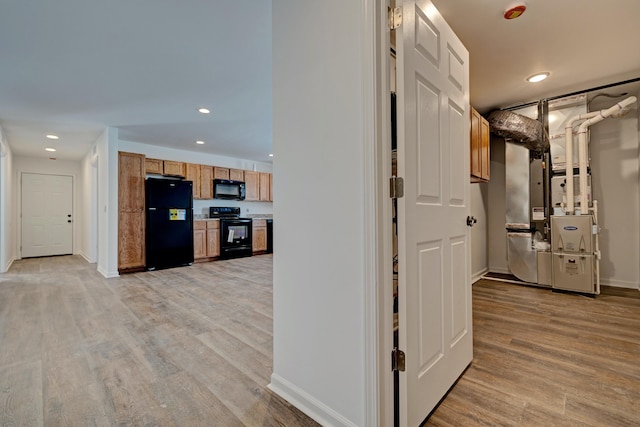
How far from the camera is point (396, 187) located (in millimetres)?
1151

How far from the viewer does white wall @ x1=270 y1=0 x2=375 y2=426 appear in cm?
114

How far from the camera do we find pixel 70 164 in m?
6.85

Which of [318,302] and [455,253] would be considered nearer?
[318,302]

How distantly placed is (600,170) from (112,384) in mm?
5554

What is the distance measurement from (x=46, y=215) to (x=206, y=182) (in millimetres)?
4118

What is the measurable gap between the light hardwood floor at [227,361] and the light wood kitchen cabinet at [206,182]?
9.49 ft

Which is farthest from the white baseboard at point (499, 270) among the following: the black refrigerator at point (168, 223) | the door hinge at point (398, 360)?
the black refrigerator at point (168, 223)

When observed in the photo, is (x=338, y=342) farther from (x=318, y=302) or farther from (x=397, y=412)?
(x=397, y=412)

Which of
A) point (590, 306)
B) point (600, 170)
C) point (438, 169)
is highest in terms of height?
point (600, 170)

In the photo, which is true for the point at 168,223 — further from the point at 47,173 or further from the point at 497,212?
the point at 497,212

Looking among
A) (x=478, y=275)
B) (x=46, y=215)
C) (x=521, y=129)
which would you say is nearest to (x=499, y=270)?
(x=478, y=275)

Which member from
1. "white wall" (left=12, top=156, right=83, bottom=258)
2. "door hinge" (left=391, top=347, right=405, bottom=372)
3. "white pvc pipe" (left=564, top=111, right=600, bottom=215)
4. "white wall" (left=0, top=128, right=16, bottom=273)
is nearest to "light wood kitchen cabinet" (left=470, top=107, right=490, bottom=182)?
"white pvc pipe" (left=564, top=111, right=600, bottom=215)

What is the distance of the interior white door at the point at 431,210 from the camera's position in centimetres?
117

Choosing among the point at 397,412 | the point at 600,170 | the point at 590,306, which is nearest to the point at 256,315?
the point at 397,412
